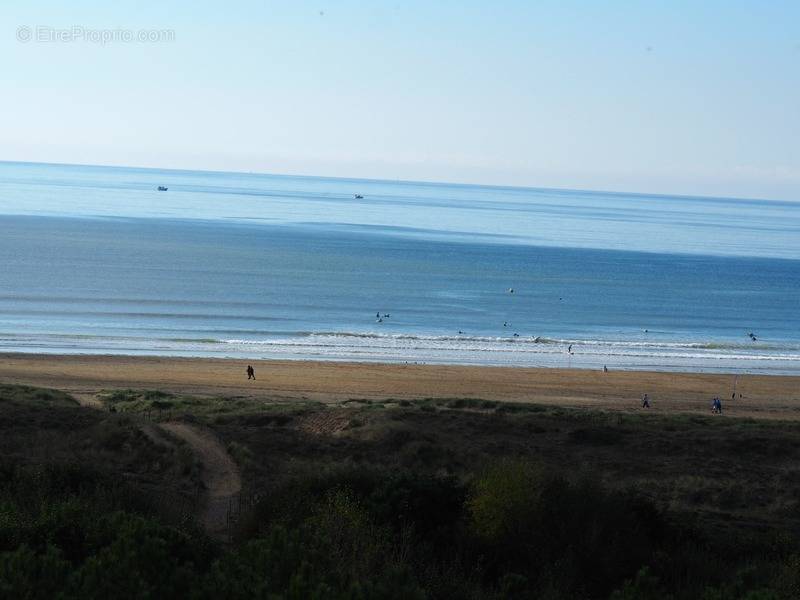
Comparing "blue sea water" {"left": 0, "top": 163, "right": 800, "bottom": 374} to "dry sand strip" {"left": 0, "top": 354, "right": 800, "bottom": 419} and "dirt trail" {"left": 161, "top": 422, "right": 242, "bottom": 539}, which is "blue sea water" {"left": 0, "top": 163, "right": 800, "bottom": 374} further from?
"dirt trail" {"left": 161, "top": 422, "right": 242, "bottom": 539}

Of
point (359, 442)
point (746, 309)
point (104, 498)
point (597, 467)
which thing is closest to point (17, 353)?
point (359, 442)

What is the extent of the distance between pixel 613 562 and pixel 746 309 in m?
69.5

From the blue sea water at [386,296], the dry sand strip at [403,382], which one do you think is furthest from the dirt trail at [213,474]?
the blue sea water at [386,296]

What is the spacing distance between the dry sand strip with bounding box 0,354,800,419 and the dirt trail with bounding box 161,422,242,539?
12917 millimetres

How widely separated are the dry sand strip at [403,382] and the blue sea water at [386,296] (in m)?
3.32

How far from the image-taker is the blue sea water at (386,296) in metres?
53.9

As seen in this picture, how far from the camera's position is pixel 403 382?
42562mm

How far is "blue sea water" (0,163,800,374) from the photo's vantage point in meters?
53.9

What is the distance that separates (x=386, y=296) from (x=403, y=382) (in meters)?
32.6

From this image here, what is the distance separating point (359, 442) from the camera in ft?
77.9

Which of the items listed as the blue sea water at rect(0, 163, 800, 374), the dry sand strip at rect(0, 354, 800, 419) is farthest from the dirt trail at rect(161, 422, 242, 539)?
the blue sea water at rect(0, 163, 800, 374)

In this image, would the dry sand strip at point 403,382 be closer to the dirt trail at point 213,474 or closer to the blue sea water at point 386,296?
the blue sea water at point 386,296

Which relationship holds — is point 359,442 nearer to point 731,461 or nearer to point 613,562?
point 731,461

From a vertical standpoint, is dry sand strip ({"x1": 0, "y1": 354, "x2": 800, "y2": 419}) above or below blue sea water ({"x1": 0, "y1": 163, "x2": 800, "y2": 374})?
below
